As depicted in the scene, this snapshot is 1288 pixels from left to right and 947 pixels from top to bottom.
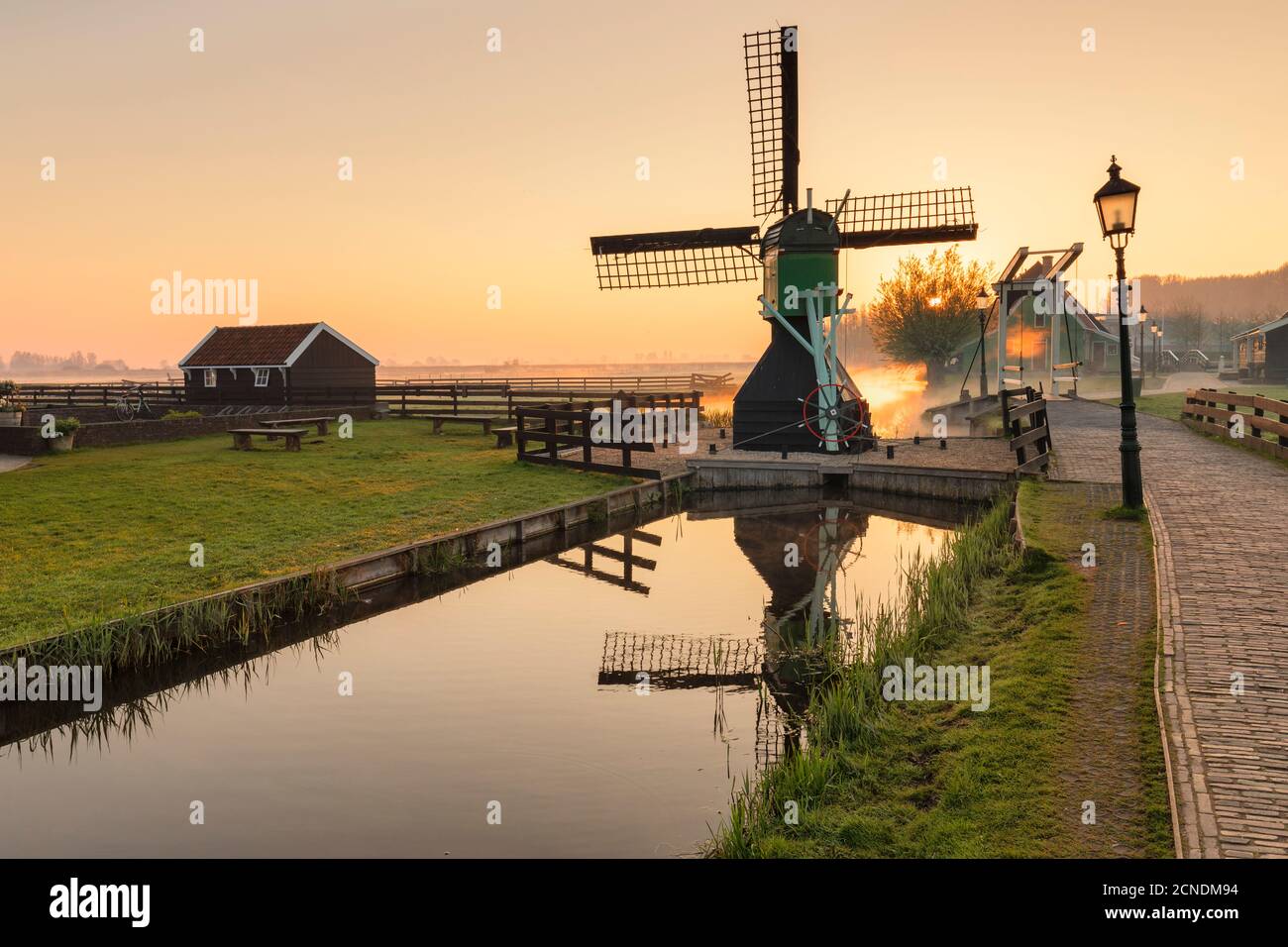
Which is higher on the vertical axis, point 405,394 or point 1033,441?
point 405,394

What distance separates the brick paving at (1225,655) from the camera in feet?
16.6

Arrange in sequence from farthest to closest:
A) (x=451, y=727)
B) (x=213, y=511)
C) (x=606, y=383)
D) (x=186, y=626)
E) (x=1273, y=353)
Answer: (x=606, y=383)
(x=1273, y=353)
(x=213, y=511)
(x=186, y=626)
(x=451, y=727)

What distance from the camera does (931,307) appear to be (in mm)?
56750

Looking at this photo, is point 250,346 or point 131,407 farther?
point 250,346

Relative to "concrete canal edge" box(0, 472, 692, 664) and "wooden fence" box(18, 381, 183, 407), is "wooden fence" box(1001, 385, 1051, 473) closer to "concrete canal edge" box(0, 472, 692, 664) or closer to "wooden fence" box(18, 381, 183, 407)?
"concrete canal edge" box(0, 472, 692, 664)

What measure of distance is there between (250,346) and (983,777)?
45.3 m

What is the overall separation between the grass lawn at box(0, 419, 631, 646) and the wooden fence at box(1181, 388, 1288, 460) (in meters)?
13.8

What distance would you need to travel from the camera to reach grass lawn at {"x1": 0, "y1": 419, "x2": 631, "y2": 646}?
1184 centimetres

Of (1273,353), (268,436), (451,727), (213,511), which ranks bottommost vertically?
(451,727)

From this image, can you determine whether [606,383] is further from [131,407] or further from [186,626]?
[186,626]

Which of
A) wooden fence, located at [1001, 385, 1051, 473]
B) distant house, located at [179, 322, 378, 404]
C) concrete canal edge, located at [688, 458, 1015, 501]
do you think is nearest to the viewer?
wooden fence, located at [1001, 385, 1051, 473]

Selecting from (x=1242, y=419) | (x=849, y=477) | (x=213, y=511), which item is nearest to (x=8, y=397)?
(x=213, y=511)

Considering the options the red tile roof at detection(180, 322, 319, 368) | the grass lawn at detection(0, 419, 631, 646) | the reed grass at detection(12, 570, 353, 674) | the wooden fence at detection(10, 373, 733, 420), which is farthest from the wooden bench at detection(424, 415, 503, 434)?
the reed grass at detection(12, 570, 353, 674)

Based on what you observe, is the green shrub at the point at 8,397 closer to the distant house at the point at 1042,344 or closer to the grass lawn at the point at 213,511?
the grass lawn at the point at 213,511
